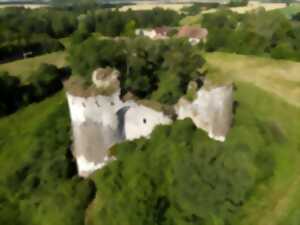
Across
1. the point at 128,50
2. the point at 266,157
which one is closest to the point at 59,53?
the point at 128,50

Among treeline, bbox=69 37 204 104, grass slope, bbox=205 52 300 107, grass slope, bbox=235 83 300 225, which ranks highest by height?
treeline, bbox=69 37 204 104

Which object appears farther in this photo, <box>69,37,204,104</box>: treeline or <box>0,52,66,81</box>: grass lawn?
<box>0,52,66,81</box>: grass lawn

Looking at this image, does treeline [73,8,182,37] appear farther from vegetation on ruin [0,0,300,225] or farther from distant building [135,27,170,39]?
vegetation on ruin [0,0,300,225]

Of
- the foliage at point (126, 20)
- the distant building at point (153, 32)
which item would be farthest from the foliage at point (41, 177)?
the foliage at point (126, 20)

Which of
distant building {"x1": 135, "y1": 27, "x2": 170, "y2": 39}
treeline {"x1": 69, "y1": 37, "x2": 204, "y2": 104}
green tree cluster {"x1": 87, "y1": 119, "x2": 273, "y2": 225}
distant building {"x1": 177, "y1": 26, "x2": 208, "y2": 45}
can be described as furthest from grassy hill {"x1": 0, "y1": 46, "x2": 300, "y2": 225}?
distant building {"x1": 135, "y1": 27, "x2": 170, "y2": 39}

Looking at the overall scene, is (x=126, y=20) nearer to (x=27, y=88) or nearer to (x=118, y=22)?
(x=118, y=22)

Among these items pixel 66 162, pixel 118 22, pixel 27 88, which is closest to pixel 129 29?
pixel 118 22
